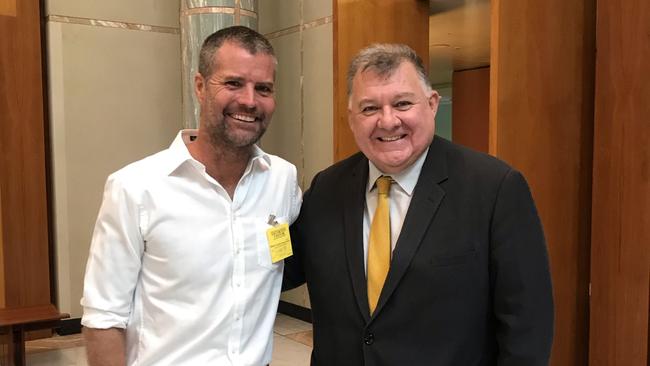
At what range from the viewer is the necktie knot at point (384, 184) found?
5.70 ft

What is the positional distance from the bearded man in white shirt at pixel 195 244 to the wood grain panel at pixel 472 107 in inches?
221

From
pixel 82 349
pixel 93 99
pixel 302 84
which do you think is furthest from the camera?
pixel 302 84

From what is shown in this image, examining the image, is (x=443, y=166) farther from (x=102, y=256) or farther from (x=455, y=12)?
(x=455, y=12)

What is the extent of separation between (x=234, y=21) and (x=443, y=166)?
3.12 meters

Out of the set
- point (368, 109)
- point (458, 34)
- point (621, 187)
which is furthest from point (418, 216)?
point (458, 34)

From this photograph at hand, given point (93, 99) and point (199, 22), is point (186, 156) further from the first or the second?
point (93, 99)

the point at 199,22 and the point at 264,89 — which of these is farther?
the point at 199,22

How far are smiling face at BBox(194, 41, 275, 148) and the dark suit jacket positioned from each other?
49cm

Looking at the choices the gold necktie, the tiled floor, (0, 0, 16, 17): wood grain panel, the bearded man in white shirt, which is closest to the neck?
the bearded man in white shirt

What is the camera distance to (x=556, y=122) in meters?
2.90

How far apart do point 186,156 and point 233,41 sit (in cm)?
36

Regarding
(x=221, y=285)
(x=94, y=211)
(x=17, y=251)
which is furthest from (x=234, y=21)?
(x=221, y=285)

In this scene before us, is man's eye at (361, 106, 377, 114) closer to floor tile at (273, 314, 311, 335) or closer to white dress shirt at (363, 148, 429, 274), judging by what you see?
white dress shirt at (363, 148, 429, 274)

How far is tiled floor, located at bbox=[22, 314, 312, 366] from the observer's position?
411cm
